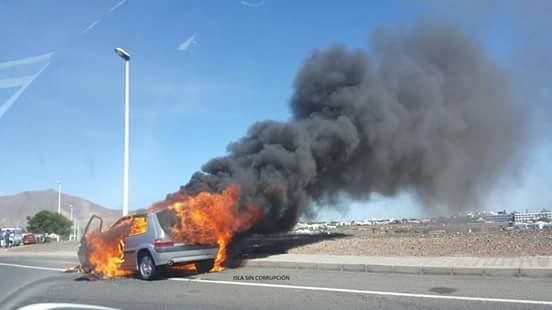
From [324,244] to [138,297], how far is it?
807 cm

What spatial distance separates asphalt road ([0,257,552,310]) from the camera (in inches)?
288

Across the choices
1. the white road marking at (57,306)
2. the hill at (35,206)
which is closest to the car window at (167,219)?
the white road marking at (57,306)

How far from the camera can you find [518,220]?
91.4 feet

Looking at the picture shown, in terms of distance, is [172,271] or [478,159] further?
[478,159]

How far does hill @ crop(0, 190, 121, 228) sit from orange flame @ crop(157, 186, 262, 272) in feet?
298

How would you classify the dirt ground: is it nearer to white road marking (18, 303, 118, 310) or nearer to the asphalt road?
the asphalt road

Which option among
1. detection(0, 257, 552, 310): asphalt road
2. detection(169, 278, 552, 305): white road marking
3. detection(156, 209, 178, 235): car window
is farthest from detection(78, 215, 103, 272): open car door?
detection(169, 278, 552, 305): white road marking

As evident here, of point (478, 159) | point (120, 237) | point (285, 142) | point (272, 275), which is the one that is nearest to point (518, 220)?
point (478, 159)

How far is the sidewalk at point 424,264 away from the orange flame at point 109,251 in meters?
3.23

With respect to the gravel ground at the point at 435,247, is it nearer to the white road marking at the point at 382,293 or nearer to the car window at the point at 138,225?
the white road marking at the point at 382,293

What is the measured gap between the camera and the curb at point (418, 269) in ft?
29.7

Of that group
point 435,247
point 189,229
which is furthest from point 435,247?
point 189,229

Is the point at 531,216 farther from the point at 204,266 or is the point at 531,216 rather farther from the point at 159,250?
the point at 159,250

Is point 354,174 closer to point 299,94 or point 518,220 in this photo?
point 299,94
